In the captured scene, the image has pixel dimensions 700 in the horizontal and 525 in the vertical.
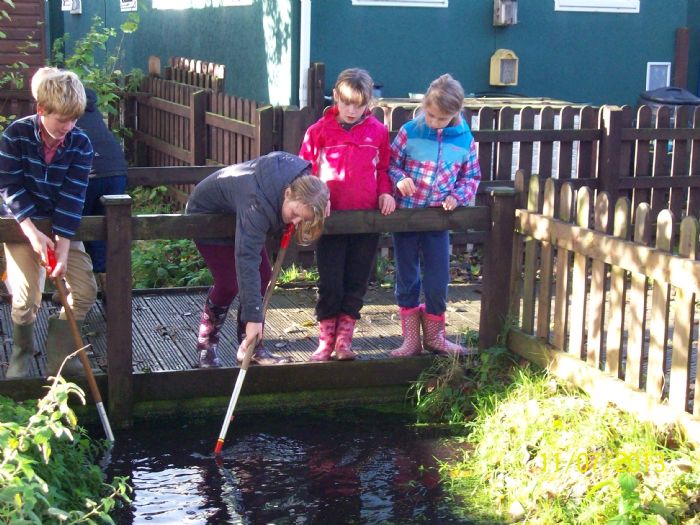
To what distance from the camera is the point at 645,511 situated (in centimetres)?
380

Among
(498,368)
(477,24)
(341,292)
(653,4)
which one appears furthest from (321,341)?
(653,4)

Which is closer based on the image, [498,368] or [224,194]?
[224,194]

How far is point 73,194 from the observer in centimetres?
497

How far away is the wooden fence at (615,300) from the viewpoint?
4.35 metres

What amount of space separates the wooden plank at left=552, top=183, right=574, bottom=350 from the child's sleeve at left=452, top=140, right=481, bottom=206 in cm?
56

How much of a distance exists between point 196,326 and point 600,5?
9.09 metres

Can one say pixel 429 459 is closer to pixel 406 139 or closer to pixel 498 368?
pixel 498 368

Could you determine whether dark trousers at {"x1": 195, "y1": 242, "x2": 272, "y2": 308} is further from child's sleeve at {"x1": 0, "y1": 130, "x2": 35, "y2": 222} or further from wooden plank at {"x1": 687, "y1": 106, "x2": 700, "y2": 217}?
wooden plank at {"x1": 687, "y1": 106, "x2": 700, "y2": 217}

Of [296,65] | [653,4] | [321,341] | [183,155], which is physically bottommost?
[321,341]

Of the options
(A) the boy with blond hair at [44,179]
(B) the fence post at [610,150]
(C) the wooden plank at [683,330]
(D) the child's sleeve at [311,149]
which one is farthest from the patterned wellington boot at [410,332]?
(B) the fence post at [610,150]

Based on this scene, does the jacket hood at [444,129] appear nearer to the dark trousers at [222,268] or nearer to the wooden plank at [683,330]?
the dark trousers at [222,268]

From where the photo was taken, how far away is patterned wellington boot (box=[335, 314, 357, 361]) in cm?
564

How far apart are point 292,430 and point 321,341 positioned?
61cm

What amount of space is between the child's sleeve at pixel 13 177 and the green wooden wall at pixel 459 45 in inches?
298
